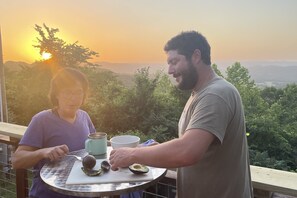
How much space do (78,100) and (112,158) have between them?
608 mm

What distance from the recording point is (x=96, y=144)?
4.59ft

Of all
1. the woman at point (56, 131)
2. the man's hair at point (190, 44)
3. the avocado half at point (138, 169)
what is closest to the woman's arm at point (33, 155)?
the woman at point (56, 131)

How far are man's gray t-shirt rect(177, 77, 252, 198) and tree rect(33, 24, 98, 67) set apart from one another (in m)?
3.89

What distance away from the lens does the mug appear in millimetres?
1387

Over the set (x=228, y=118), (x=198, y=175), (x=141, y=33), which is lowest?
(x=198, y=175)

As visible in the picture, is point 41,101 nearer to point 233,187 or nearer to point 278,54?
point 278,54

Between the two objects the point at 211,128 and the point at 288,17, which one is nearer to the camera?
the point at 211,128

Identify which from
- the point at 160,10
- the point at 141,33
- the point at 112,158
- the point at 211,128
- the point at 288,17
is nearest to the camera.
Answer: the point at 211,128

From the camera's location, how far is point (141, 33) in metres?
4.02

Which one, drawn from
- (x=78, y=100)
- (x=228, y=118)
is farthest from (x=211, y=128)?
(x=78, y=100)

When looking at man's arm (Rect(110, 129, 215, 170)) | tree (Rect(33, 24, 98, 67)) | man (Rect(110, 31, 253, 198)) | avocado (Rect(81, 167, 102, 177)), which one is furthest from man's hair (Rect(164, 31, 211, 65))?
tree (Rect(33, 24, 98, 67))

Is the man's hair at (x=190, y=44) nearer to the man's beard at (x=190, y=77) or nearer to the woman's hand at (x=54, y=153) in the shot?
the man's beard at (x=190, y=77)

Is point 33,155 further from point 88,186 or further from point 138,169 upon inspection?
point 138,169

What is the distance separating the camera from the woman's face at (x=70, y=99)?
1568 millimetres
